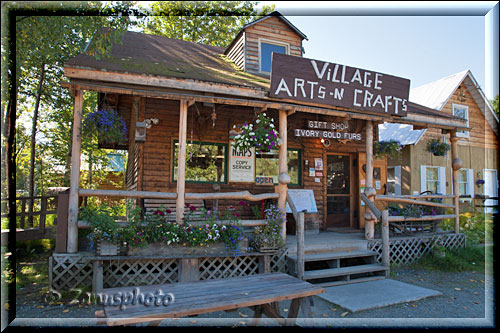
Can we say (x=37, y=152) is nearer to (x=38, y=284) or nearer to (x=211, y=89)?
(x=38, y=284)

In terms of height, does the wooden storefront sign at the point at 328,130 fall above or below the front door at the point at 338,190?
above

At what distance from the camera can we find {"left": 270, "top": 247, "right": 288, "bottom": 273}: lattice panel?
6941mm

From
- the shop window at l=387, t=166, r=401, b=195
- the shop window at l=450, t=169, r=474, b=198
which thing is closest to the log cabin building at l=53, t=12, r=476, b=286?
the shop window at l=387, t=166, r=401, b=195

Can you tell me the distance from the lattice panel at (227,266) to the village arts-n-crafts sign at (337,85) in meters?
3.34

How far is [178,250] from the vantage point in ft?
20.1

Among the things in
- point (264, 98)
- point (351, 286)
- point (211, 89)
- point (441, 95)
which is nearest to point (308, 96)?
point (264, 98)

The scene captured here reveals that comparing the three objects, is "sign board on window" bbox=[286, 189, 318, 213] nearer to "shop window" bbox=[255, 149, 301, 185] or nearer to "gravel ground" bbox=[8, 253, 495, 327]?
"shop window" bbox=[255, 149, 301, 185]

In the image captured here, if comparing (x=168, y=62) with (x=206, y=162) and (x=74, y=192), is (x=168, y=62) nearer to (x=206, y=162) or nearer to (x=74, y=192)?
(x=206, y=162)

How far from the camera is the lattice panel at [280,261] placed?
22.8 feet

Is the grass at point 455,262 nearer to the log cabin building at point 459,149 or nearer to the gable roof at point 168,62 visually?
the log cabin building at point 459,149

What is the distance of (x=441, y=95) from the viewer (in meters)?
16.6

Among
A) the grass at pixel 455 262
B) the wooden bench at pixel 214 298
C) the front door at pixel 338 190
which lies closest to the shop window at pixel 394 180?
the front door at pixel 338 190

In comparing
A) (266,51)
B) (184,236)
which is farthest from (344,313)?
(266,51)

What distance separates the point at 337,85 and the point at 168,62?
3850 mm
